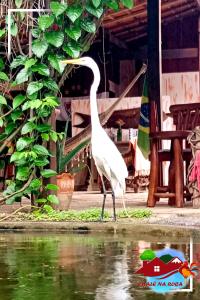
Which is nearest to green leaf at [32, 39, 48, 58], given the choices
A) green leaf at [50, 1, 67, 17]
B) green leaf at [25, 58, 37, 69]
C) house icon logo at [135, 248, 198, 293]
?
green leaf at [25, 58, 37, 69]

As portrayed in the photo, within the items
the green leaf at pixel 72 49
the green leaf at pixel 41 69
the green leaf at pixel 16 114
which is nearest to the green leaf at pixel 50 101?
the green leaf at pixel 41 69

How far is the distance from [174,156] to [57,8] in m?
2.27

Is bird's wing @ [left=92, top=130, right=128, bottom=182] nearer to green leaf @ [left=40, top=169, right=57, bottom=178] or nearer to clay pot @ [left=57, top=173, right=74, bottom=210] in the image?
green leaf @ [left=40, top=169, right=57, bottom=178]

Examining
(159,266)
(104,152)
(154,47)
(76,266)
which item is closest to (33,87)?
(104,152)

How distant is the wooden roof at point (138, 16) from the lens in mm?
13836

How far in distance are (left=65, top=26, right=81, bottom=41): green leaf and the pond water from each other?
2.08 m

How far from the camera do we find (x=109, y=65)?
16.6m

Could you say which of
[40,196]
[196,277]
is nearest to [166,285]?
[196,277]

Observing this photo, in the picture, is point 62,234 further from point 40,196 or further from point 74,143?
point 74,143

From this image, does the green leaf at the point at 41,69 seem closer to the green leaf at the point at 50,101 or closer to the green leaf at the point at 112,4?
the green leaf at the point at 50,101

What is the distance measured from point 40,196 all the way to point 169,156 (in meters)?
1.96

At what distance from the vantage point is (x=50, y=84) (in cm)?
779

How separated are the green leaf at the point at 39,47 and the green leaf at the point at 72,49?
0.21 m

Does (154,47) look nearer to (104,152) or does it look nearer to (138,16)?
(138,16)
